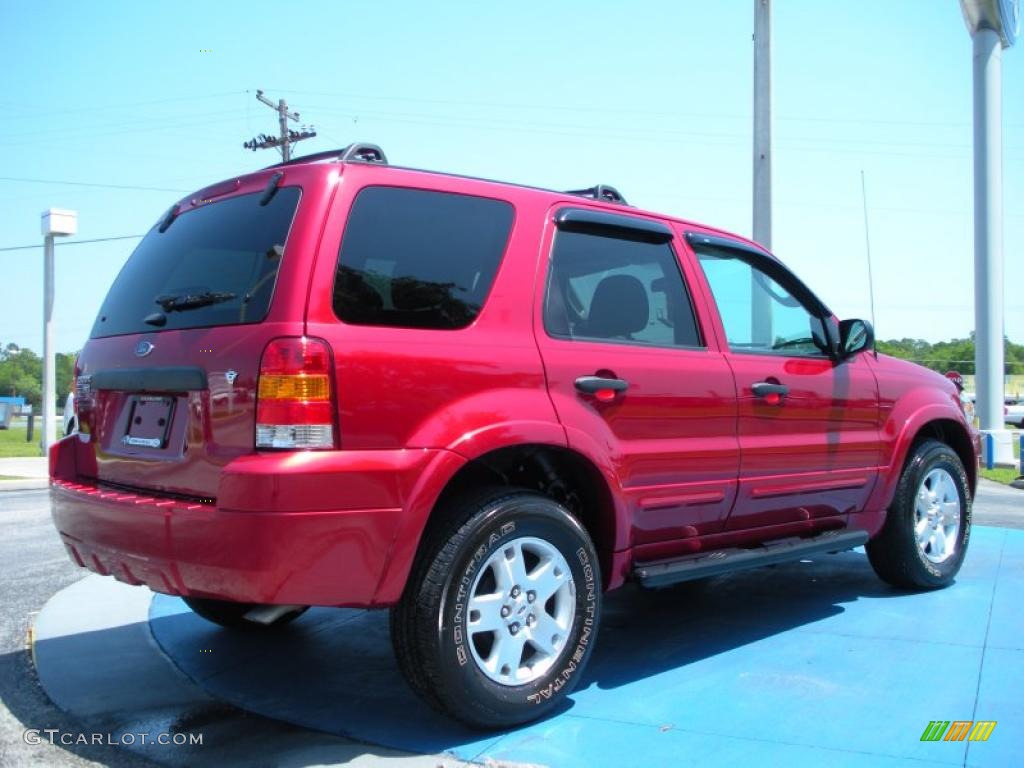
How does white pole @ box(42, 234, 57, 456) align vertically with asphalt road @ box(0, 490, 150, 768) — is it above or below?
above

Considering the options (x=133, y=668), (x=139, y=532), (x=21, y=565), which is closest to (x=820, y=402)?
(x=139, y=532)

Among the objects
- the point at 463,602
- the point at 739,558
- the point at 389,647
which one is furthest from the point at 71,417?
the point at 739,558

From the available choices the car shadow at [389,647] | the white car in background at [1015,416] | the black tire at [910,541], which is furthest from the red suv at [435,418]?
the white car in background at [1015,416]

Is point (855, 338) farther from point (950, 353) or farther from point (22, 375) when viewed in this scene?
point (22, 375)

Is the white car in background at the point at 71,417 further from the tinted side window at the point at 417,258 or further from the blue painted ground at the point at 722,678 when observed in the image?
the tinted side window at the point at 417,258

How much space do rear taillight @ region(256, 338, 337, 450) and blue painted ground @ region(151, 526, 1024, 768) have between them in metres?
1.13

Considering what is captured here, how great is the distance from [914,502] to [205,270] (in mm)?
3916

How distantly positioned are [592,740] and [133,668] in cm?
215

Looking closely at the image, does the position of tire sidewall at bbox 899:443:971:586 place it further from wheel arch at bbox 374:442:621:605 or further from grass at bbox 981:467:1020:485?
grass at bbox 981:467:1020:485

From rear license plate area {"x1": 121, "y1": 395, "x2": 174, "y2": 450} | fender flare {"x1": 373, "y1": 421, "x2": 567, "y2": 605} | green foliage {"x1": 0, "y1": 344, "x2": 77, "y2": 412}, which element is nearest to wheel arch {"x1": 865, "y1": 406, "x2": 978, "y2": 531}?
fender flare {"x1": 373, "y1": 421, "x2": 567, "y2": 605}

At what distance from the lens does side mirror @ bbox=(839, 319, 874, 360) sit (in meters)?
4.68

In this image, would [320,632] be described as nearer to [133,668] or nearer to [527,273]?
[133,668]

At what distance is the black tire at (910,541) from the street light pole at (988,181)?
14099mm

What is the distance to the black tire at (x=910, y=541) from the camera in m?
5.00
